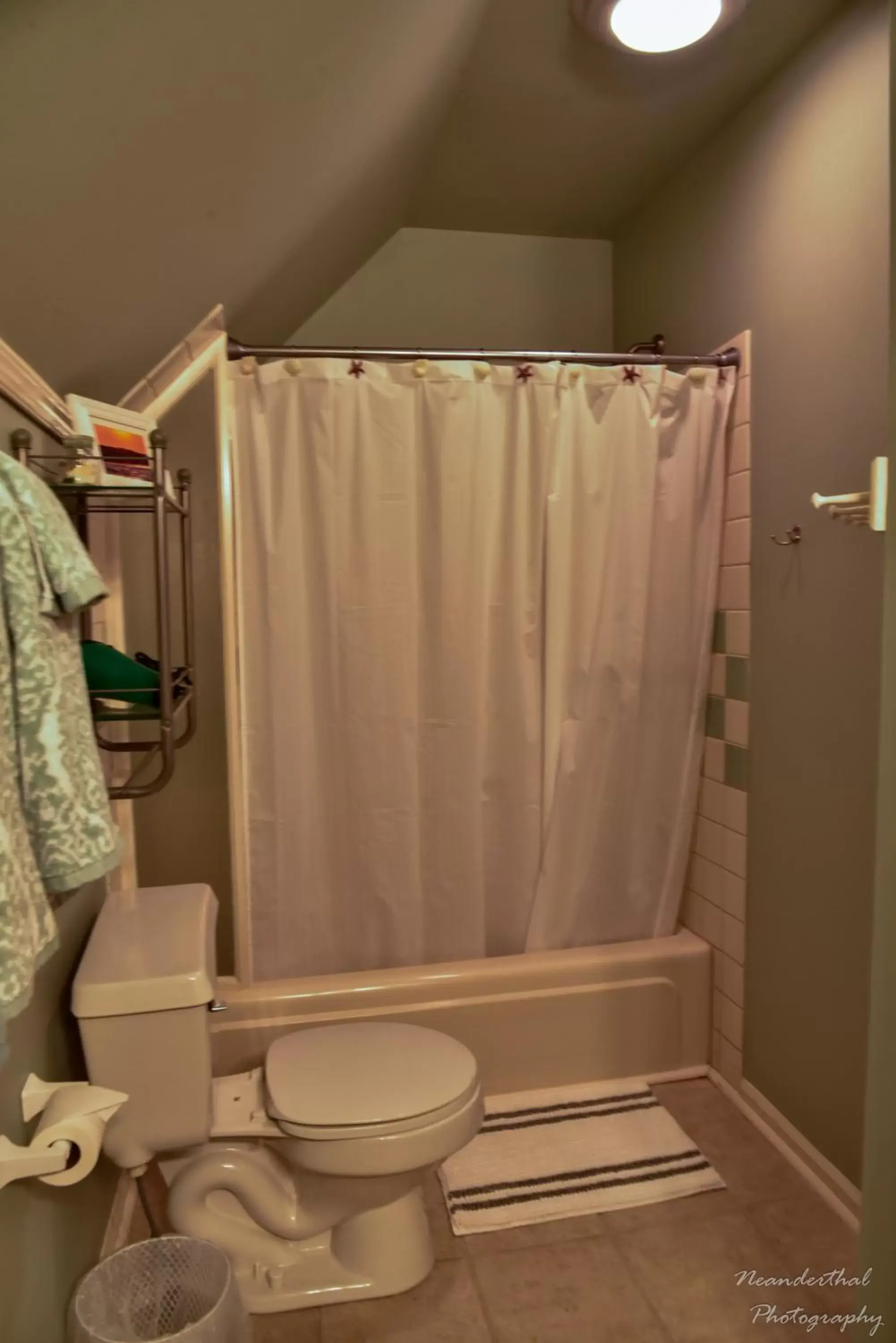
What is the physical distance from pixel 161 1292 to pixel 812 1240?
122 cm

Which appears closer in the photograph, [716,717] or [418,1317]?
[418,1317]

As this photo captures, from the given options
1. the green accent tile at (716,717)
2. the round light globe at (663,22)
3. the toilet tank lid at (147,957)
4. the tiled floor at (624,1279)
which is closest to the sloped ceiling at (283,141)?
the round light globe at (663,22)

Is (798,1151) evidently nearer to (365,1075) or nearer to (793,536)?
(365,1075)

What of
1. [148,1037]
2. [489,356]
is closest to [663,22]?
[489,356]

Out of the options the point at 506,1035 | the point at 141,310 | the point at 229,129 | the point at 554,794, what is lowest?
the point at 506,1035

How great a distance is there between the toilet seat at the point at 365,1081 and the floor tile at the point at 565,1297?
1.23ft

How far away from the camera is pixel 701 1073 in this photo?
2.15 metres

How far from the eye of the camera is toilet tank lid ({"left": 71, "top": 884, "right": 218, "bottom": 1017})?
4.35 feet

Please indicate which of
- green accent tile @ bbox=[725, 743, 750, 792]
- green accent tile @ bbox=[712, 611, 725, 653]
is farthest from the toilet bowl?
green accent tile @ bbox=[712, 611, 725, 653]

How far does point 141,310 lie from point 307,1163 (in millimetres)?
1526

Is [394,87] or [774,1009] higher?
[394,87]

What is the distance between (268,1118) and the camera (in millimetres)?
1482

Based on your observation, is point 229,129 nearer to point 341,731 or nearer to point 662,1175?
point 341,731

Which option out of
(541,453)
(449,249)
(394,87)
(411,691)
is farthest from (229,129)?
(449,249)
